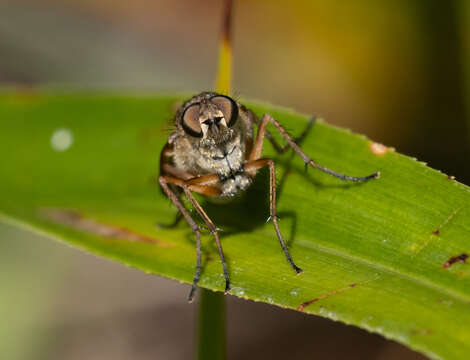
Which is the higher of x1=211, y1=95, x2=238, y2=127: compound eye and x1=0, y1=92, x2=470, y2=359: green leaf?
x1=211, y1=95, x2=238, y2=127: compound eye

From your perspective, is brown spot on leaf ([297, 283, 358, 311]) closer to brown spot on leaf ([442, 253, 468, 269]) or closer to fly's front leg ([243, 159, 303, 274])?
fly's front leg ([243, 159, 303, 274])

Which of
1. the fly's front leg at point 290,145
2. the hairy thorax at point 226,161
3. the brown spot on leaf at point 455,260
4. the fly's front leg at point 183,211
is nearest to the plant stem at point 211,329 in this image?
the fly's front leg at point 183,211

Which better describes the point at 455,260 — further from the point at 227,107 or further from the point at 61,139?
the point at 61,139

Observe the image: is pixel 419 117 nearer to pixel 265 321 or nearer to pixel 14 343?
pixel 265 321

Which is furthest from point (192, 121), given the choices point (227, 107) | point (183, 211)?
point (183, 211)

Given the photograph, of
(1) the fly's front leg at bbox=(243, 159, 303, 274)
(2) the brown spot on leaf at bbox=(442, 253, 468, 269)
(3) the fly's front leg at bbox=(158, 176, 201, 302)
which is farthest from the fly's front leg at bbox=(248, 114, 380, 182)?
(2) the brown spot on leaf at bbox=(442, 253, 468, 269)

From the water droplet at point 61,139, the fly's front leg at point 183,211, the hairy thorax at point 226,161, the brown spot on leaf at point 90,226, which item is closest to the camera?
the fly's front leg at point 183,211

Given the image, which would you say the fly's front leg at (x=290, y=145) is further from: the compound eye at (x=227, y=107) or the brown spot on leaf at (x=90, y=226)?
the brown spot on leaf at (x=90, y=226)
